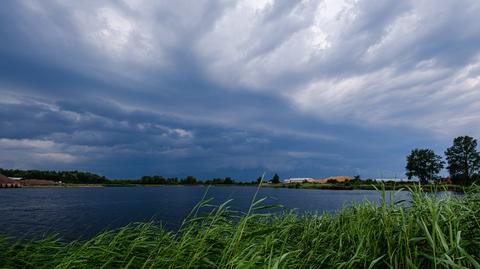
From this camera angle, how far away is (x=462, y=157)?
81.1m

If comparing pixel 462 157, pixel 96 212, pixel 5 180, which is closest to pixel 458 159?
pixel 462 157

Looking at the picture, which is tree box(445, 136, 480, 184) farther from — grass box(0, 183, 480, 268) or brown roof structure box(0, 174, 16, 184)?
brown roof structure box(0, 174, 16, 184)

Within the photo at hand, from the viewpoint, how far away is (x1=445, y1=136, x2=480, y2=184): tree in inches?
2980

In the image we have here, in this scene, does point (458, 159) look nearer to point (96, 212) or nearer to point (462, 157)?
point (462, 157)

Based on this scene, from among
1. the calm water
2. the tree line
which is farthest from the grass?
the tree line

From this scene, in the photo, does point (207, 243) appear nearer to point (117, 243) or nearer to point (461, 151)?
point (117, 243)

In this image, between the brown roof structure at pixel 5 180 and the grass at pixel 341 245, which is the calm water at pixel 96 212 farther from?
the brown roof structure at pixel 5 180

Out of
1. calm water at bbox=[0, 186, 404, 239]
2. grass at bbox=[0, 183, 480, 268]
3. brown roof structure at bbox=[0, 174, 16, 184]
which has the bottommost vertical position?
calm water at bbox=[0, 186, 404, 239]

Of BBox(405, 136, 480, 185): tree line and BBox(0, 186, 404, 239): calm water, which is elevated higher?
BBox(405, 136, 480, 185): tree line

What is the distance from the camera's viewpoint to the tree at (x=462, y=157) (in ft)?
248

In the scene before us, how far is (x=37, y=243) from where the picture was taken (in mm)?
8961

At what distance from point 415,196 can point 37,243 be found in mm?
11018

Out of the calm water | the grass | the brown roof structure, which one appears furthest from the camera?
the brown roof structure

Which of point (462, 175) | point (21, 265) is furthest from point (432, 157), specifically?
point (21, 265)
